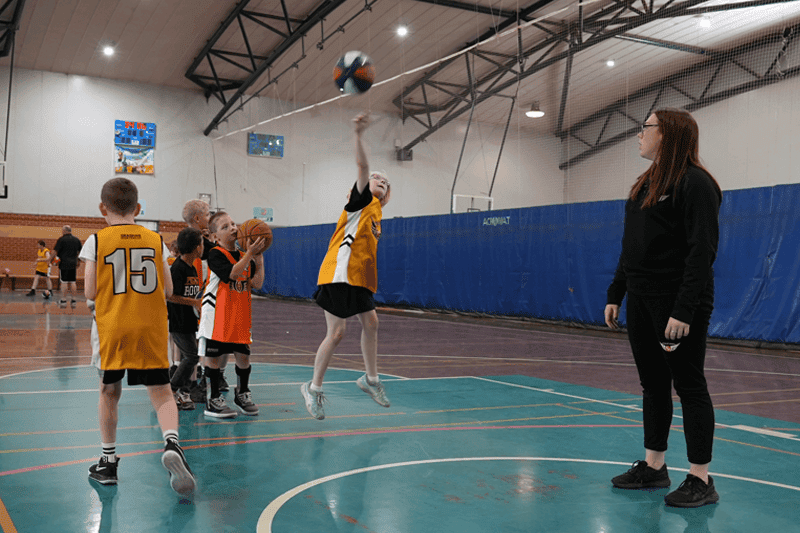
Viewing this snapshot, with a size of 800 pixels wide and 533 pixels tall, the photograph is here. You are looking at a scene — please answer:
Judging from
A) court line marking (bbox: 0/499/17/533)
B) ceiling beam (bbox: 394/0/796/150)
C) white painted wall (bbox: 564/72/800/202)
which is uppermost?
ceiling beam (bbox: 394/0/796/150)

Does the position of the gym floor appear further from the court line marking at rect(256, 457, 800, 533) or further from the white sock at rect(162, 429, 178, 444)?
the white sock at rect(162, 429, 178, 444)

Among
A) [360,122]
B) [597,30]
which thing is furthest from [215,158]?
[360,122]

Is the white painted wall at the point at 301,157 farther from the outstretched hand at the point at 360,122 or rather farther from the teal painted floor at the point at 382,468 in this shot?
the outstretched hand at the point at 360,122

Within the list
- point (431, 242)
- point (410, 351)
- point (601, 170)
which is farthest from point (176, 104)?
point (410, 351)

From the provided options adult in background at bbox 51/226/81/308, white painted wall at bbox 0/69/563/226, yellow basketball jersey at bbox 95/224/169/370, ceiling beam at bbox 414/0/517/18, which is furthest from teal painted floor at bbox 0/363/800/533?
ceiling beam at bbox 414/0/517/18

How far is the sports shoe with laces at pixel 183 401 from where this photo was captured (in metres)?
4.97

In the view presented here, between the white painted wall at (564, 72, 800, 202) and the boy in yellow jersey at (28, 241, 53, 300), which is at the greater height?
the white painted wall at (564, 72, 800, 202)

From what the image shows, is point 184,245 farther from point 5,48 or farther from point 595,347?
point 5,48

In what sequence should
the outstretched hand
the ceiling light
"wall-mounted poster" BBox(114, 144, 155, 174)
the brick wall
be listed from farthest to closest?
"wall-mounted poster" BBox(114, 144, 155, 174) < the brick wall < the ceiling light < the outstretched hand

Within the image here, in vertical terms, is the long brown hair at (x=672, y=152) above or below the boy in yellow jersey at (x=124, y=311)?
above

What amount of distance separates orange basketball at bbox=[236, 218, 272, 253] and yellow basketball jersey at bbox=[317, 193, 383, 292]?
406 millimetres

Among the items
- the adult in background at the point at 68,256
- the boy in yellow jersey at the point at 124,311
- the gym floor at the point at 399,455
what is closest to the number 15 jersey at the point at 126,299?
the boy in yellow jersey at the point at 124,311

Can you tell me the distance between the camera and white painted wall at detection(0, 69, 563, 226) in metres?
21.8

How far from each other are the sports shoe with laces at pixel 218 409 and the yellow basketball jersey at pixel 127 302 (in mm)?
1575
